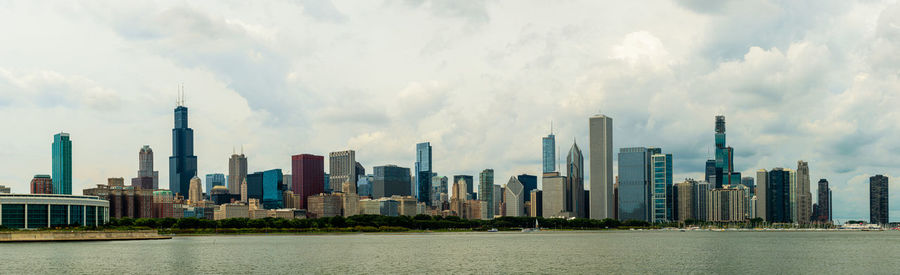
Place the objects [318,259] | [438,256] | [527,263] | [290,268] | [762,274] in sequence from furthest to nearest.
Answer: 1. [438,256]
2. [318,259]
3. [527,263]
4. [290,268]
5. [762,274]

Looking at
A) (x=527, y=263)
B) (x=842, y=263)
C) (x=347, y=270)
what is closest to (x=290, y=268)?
(x=347, y=270)

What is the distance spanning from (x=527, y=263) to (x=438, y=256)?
892 inches

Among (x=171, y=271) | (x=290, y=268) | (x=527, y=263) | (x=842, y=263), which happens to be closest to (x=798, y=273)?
(x=842, y=263)

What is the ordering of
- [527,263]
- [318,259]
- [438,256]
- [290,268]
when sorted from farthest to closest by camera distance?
[438,256], [318,259], [527,263], [290,268]

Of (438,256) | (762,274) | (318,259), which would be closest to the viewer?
(762,274)

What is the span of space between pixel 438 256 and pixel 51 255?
62924 mm

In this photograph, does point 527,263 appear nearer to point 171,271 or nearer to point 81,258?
point 171,271

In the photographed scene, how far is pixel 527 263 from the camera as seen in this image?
122m

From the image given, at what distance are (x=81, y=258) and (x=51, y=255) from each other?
37.2ft

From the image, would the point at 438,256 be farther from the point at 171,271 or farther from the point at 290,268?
Answer: the point at 171,271

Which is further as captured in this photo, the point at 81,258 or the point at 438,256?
the point at 438,256

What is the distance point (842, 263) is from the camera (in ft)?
411

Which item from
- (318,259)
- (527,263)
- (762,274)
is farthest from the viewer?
(318,259)

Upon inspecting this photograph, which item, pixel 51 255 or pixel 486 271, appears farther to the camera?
pixel 51 255
